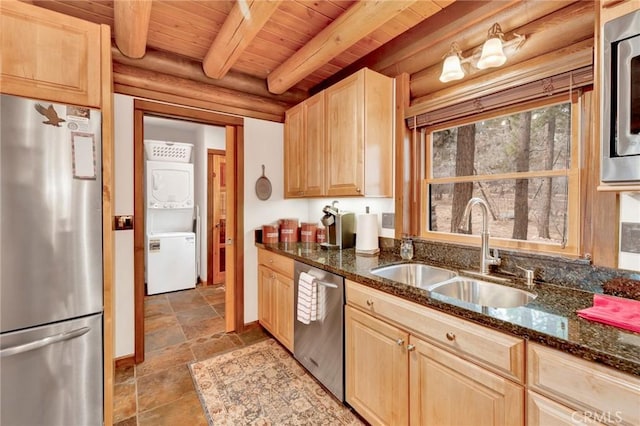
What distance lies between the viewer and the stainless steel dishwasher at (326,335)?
183 cm

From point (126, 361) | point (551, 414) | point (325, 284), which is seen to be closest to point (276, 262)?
point (325, 284)

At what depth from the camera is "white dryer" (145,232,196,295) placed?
160 inches

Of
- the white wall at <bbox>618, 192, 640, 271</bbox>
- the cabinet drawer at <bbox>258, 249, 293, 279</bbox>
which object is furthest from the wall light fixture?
the cabinet drawer at <bbox>258, 249, 293, 279</bbox>

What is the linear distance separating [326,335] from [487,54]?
193 centimetres

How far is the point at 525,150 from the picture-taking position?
5.67 feet

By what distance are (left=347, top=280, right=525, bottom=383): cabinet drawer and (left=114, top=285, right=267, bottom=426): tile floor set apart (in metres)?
1.35

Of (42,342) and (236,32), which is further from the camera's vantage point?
(236,32)

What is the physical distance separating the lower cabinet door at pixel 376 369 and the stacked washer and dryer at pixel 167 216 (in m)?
3.37

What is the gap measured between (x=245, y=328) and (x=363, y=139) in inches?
87.9

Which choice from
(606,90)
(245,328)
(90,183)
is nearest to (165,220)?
(245,328)

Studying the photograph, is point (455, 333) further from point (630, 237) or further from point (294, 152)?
point (294, 152)

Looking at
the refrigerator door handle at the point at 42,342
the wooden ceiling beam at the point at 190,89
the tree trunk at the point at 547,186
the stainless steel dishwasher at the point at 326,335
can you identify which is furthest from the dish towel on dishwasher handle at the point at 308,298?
the wooden ceiling beam at the point at 190,89

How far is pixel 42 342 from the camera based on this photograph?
1.36 meters

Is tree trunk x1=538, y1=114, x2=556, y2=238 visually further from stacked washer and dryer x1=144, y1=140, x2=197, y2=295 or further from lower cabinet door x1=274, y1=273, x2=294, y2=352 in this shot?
stacked washer and dryer x1=144, y1=140, x2=197, y2=295
